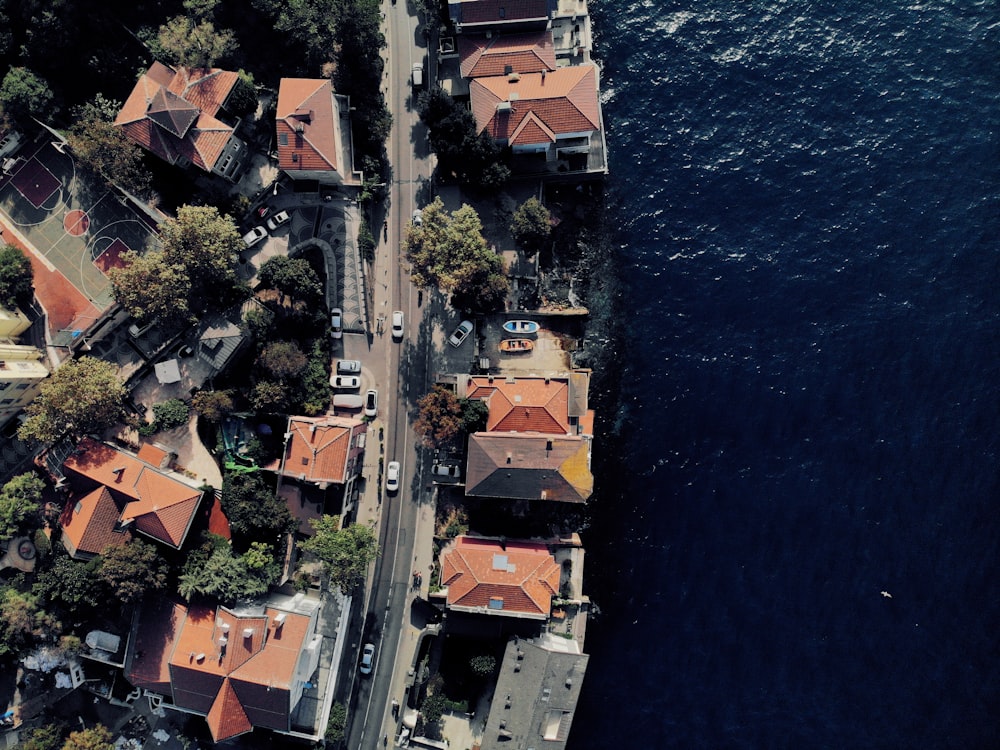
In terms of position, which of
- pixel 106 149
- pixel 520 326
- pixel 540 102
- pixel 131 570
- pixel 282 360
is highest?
pixel 540 102

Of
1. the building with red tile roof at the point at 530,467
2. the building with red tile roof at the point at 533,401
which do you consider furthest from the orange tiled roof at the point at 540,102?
the building with red tile roof at the point at 530,467

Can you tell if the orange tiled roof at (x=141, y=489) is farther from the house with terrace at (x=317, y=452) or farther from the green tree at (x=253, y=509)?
the house with terrace at (x=317, y=452)

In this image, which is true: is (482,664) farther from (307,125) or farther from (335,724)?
(307,125)

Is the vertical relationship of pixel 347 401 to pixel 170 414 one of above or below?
above

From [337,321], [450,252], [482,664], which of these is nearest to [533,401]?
[450,252]

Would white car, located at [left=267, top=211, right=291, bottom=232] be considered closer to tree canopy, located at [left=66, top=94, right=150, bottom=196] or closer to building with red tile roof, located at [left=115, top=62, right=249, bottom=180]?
building with red tile roof, located at [left=115, top=62, right=249, bottom=180]

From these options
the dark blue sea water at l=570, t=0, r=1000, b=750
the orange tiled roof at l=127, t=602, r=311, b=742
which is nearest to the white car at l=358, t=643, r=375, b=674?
the orange tiled roof at l=127, t=602, r=311, b=742
